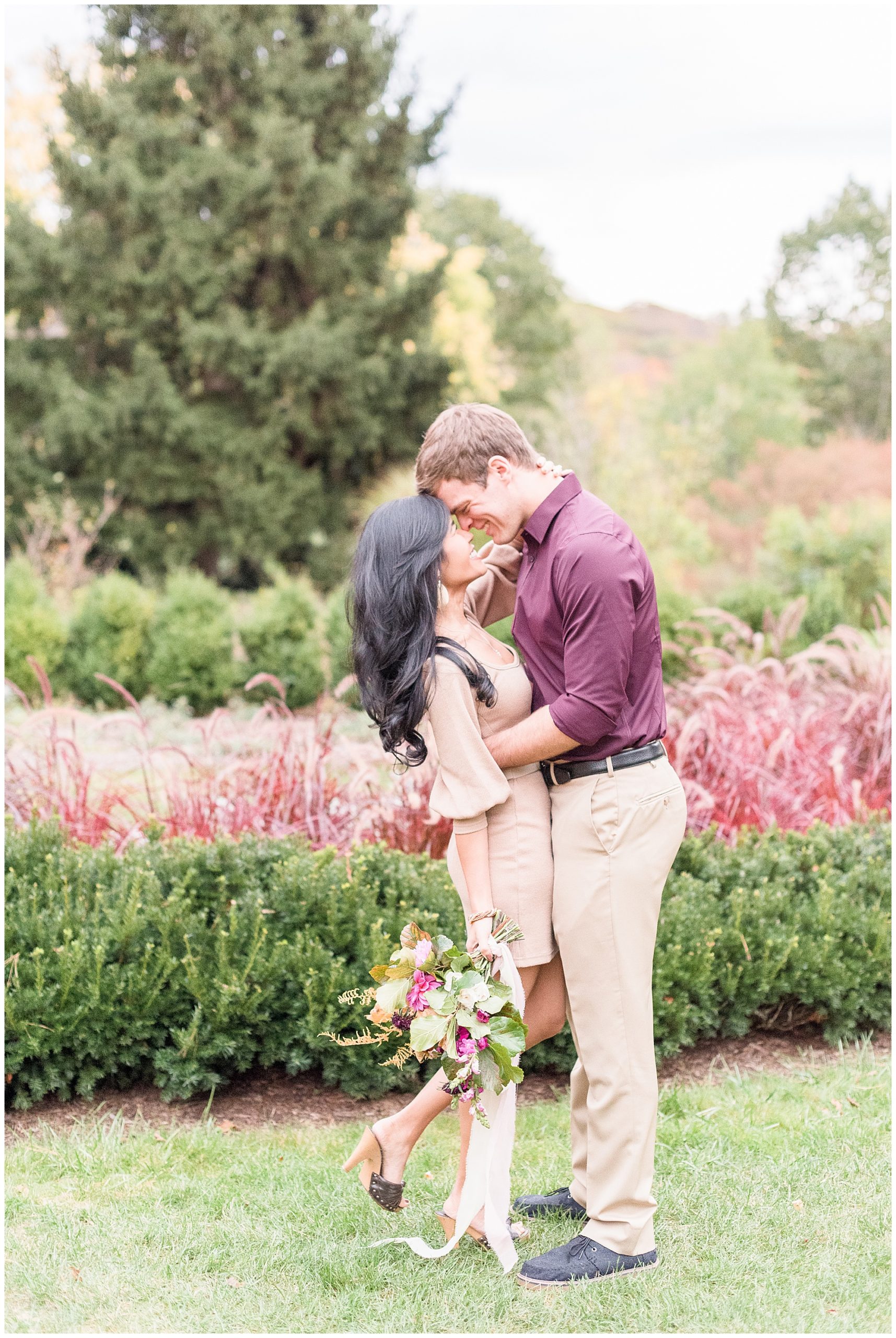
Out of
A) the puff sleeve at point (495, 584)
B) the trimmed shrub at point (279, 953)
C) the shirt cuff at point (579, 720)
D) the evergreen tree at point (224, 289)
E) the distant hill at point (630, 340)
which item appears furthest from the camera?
the distant hill at point (630, 340)

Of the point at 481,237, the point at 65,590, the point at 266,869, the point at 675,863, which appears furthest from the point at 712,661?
the point at 481,237

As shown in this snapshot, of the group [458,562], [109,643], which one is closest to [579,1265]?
[458,562]

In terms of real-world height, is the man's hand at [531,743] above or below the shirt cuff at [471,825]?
above

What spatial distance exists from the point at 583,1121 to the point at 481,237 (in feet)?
121

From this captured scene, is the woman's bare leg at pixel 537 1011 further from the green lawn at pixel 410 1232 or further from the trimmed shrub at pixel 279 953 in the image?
the trimmed shrub at pixel 279 953

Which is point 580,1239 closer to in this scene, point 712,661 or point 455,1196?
point 455,1196

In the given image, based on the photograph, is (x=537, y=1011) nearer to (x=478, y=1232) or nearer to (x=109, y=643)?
(x=478, y=1232)

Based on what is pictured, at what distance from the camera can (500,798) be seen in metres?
2.62

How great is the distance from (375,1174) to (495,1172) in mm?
349

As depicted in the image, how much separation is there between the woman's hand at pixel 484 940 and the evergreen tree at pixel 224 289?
Result: 17.3 metres

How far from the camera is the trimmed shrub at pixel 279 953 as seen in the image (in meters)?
3.66

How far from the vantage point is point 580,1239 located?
9.04ft

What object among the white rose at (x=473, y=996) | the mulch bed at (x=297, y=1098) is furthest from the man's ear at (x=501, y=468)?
the mulch bed at (x=297, y=1098)

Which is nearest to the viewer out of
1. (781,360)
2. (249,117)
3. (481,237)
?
(249,117)
